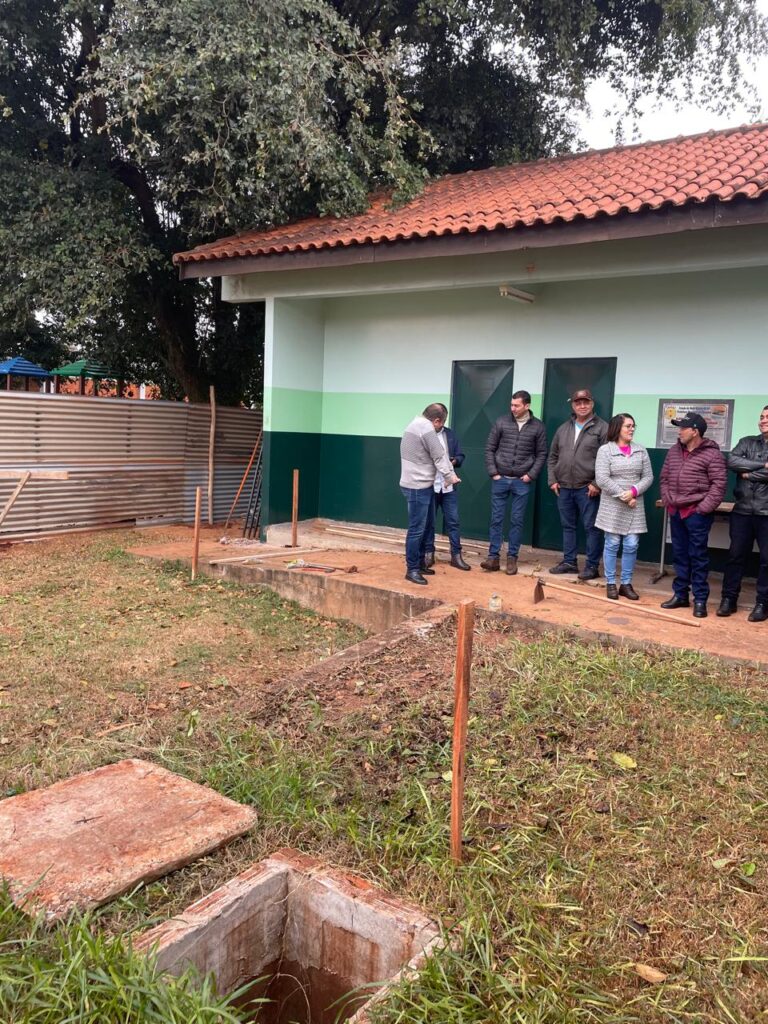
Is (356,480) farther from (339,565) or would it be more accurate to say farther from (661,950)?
(661,950)

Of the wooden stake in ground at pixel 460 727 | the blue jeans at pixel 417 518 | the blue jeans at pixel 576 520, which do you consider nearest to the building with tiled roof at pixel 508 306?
the blue jeans at pixel 576 520

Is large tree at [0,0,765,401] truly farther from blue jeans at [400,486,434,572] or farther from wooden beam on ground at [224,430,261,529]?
blue jeans at [400,486,434,572]

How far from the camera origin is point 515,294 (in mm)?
8305

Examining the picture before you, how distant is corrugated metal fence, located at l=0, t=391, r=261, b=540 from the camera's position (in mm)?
9570

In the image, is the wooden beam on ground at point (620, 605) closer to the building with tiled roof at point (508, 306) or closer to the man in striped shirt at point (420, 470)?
the man in striped shirt at point (420, 470)

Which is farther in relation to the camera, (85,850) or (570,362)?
(570,362)

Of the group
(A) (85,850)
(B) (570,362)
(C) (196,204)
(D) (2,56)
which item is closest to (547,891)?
(A) (85,850)

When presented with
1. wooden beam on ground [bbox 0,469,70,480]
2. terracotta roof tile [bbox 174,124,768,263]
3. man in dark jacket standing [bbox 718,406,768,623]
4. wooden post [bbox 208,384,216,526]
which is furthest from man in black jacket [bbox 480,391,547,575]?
wooden post [bbox 208,384,216,526]

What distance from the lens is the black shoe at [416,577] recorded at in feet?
24.1

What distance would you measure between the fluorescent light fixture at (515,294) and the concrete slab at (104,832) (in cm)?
621

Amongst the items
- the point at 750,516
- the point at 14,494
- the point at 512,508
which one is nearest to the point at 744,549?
the point at 750,516

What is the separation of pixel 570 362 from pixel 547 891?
665 centimetres

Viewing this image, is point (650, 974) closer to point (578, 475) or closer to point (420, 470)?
point (420, 470)

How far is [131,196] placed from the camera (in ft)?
40.4
